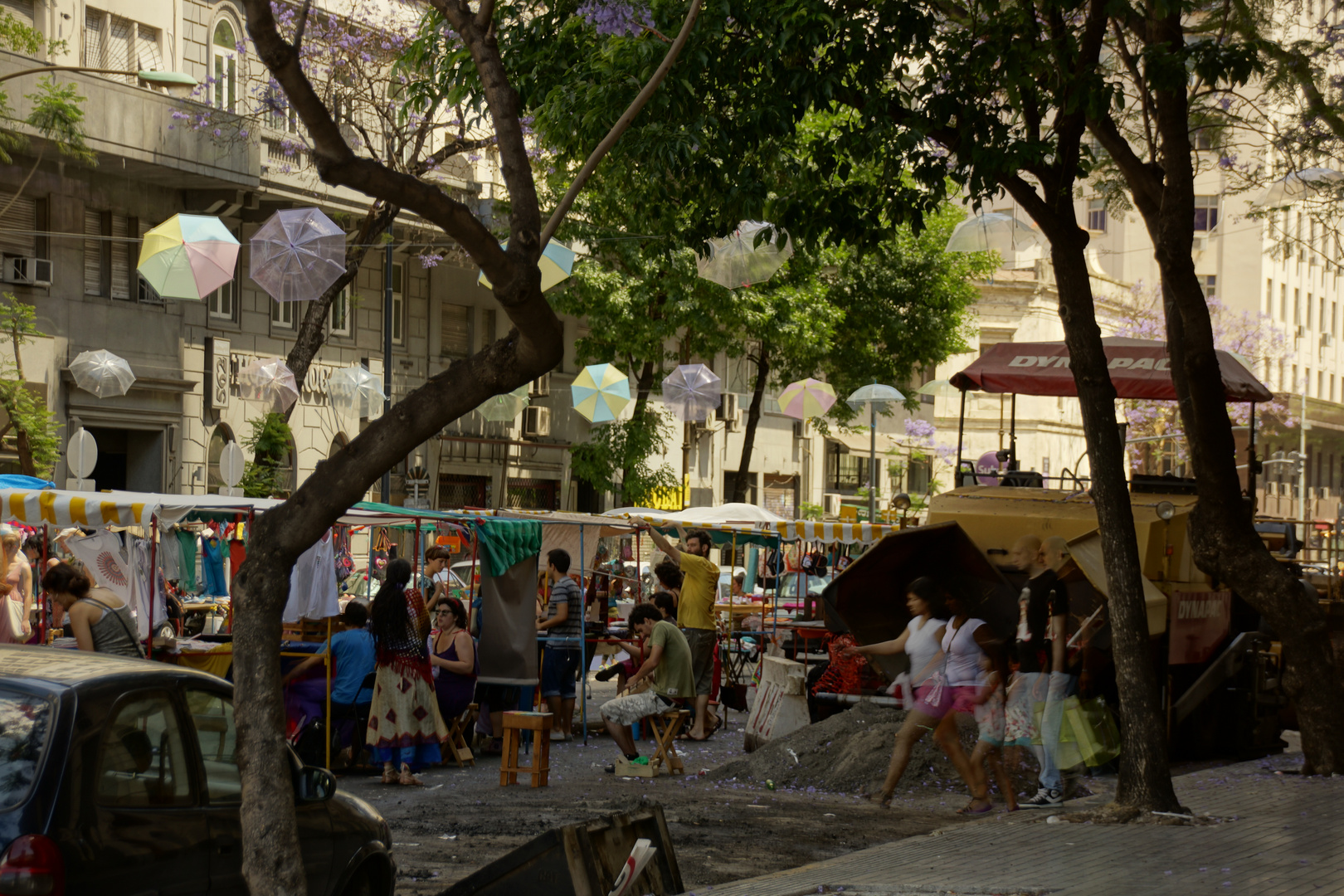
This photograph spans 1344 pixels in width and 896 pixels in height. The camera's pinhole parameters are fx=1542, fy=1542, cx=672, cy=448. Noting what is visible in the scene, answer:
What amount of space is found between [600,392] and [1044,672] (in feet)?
58.2

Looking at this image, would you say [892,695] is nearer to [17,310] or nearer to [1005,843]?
[1005,843]

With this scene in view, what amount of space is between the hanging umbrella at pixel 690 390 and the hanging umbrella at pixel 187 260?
37.7 ft

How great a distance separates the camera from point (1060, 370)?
52.9 feet

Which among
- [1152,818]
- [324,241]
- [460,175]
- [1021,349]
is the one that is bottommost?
[1152,818]

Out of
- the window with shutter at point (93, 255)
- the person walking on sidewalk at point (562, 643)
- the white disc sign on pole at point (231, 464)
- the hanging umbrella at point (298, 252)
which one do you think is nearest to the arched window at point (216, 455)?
the window with shutter at point (93, 255)

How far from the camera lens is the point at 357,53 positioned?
24.8 metres

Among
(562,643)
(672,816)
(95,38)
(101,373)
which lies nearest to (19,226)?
(101,373)

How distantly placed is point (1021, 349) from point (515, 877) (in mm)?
11006

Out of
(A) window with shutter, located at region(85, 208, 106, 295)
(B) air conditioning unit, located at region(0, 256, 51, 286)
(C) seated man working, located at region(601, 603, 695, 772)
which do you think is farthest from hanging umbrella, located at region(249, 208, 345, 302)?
(C) seated man working, located at region(601, 603, 695, 772)

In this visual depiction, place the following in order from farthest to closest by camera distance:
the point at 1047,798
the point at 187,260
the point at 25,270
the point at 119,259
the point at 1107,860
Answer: the point at 119,259
the point at 25,270
the point at 187,260
the point at 1047,798
the point at 1107,860

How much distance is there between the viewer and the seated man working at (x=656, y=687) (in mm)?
13047

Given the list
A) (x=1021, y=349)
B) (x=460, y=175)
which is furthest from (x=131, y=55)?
(x=1021, y=349)

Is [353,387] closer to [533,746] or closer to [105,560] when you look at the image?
[105,560]

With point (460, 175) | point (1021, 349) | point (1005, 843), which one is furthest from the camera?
point (460, 175)
